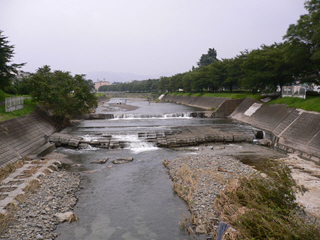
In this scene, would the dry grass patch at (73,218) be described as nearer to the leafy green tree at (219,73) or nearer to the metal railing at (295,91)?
the metal railing at (295,91)

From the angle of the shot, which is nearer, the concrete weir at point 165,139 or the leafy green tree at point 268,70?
the concrete weir at point 165,139

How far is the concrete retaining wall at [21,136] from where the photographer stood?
20.8 metres

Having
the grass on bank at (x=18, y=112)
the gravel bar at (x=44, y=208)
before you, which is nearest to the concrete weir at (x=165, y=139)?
the grass on bank at (x=18, y=112)

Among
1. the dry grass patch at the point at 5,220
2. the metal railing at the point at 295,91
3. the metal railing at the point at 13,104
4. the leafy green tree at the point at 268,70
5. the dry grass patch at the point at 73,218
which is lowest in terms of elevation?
the dry grass patch at the point at 73,218

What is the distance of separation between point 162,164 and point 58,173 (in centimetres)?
918

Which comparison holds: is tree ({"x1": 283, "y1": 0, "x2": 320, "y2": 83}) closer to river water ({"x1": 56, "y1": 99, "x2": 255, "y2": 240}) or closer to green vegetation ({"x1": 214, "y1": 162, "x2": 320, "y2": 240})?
river water ({"x1": 56, "y1": 99, "x2": 255, "y2": 240})

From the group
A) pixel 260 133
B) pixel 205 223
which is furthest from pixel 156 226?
pixel 260 133

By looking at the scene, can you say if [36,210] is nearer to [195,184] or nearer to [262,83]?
[195,184]

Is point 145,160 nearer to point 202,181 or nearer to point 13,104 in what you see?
point 202,181

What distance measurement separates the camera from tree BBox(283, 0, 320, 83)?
30953 millimetres

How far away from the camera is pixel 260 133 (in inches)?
1271

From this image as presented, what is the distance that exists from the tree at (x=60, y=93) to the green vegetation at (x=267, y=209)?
1221 inches

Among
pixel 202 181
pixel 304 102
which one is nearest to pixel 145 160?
pixel 202 181

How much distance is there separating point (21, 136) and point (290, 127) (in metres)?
32.8
